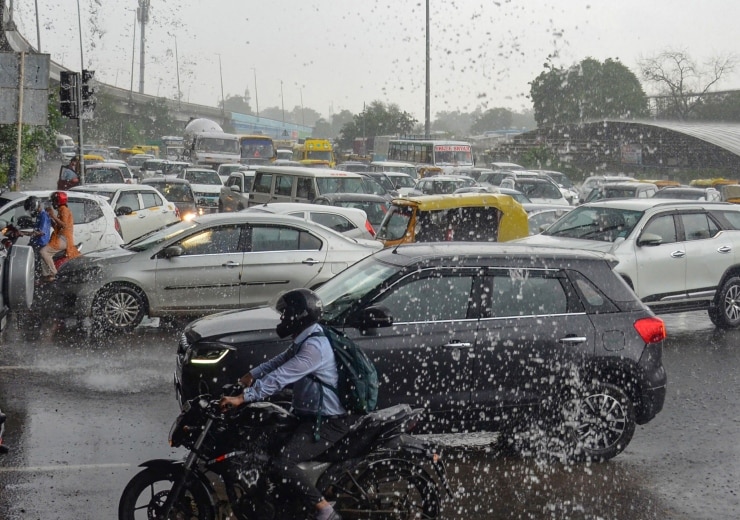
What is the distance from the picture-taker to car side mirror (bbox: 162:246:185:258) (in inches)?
450

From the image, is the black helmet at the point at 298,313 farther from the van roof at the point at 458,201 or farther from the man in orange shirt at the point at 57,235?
the man in orange shirt at the point at 57,235

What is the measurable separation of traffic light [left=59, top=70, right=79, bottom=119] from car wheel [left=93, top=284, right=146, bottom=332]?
11437 millimetres

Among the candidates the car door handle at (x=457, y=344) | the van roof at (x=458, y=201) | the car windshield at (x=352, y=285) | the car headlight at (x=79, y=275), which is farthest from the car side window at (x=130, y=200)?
the car door handle at (x=457, y=344)

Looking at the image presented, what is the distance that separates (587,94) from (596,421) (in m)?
62.6

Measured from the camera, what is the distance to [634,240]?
12.1 m

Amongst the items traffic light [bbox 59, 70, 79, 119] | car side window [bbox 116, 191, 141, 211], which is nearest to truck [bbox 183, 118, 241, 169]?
traffic light [bbox 59, 70, 79, 119]

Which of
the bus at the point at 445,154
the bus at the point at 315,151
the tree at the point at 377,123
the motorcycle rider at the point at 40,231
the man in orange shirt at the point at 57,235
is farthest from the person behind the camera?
the tree at the point at 377,123

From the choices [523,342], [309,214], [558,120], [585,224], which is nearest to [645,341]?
[523,342]

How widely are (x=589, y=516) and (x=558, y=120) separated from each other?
61.9 m

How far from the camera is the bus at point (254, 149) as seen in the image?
164ft

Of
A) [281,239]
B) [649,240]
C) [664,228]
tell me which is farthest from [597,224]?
[281,239]

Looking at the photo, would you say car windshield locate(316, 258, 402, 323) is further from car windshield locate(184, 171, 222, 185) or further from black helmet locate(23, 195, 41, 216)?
car windshield locate(184, 171, 222, 185)

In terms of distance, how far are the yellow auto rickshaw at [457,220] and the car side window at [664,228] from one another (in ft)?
7.01

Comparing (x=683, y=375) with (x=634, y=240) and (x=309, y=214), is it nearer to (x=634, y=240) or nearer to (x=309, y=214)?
(x=634, y=240)
